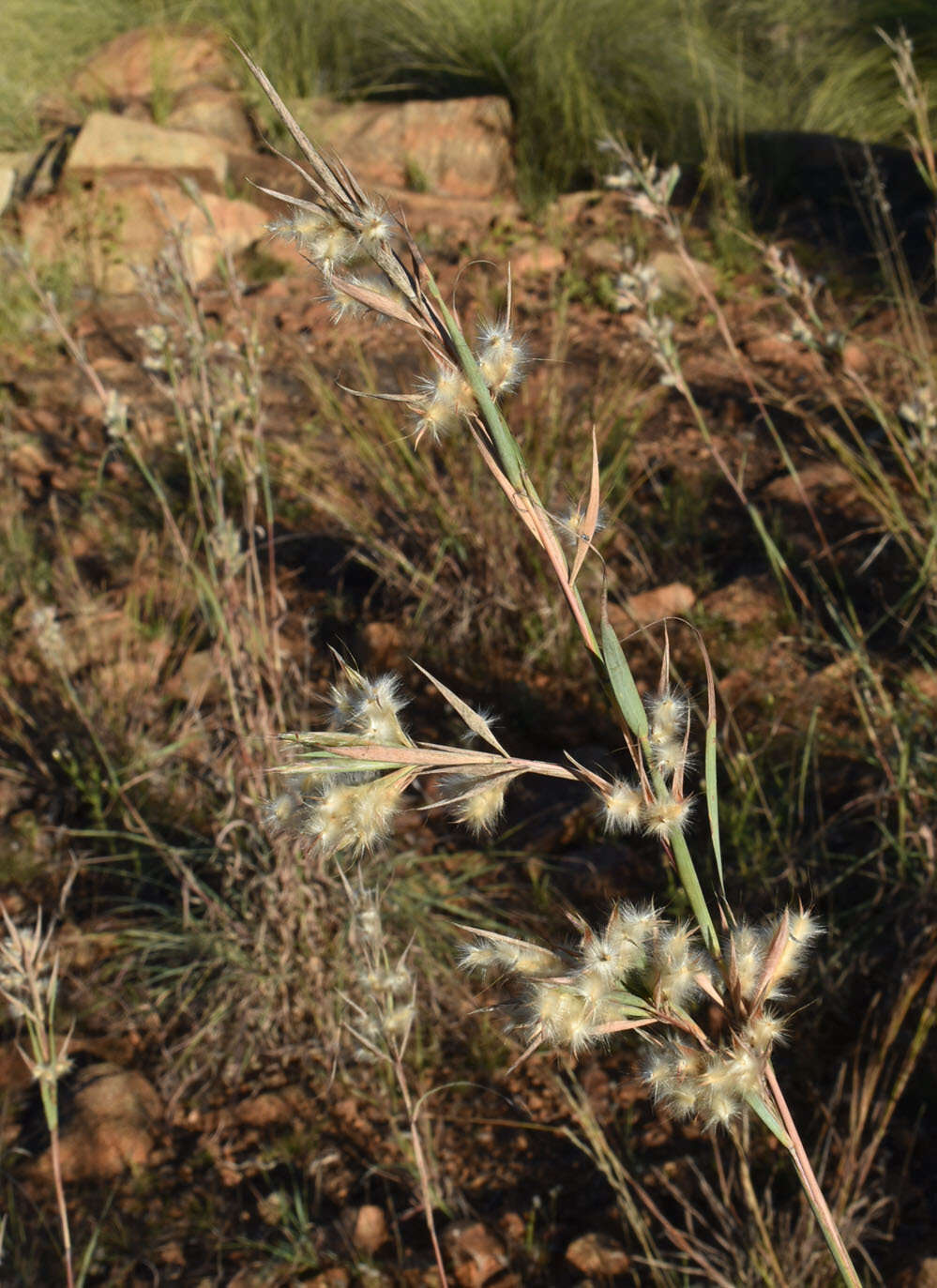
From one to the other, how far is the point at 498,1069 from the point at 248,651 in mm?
804

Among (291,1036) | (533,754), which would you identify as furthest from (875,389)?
(291,1036)

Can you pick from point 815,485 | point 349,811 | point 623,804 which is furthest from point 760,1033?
point 815,485

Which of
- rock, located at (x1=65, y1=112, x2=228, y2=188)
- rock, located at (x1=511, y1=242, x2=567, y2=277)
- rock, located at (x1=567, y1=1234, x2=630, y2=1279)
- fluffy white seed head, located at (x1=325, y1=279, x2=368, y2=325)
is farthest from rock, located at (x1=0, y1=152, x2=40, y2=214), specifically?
fluffy white seed head, located at (x1=325, y1=279, x2=368, y2=325)

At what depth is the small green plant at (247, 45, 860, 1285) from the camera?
537 mm

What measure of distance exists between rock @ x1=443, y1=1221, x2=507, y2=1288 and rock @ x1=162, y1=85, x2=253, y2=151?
5354 millimetres

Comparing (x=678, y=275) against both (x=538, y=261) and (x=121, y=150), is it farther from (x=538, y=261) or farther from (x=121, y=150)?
(x=121, y=150)

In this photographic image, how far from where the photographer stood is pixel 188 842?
233 centimetres

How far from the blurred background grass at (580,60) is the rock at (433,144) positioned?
0.14m

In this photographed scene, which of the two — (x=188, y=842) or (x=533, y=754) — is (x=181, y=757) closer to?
(x=188, y=842)

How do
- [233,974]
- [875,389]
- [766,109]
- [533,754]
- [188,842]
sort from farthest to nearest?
[766,109] < [875,389] < [533,754] < [188,842] < [233,974]

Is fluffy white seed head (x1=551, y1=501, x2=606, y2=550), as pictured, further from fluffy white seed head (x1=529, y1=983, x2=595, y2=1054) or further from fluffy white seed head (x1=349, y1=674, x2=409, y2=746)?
fluffy white seed head (x1=529, y1=983, x2=595, y2=1054)

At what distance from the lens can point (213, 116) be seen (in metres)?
5.79

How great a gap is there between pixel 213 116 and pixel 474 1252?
5.63 metres

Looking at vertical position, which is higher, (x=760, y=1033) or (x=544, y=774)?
(x=544, y=774)
